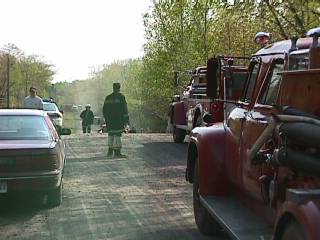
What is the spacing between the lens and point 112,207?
8578 millimetres

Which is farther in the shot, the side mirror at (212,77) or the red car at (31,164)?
the red car at (31,164)

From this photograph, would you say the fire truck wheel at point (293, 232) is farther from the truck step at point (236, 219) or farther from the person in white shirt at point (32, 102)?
the person in white shirt at point (32, 102)

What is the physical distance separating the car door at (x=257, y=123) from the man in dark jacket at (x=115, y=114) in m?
9.15

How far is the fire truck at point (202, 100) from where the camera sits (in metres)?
7.07

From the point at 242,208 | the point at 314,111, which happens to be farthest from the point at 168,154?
the point at 314,111

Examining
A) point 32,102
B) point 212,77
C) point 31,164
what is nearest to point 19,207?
point 31,164

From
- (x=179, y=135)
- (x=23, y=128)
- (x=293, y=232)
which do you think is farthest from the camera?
(x=179, y=135)

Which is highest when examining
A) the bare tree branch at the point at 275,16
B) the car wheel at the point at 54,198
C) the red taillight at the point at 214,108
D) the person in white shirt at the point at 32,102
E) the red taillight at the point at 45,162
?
the bare tree branch at the point at 275,16

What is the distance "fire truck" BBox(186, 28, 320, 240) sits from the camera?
13.0 ft

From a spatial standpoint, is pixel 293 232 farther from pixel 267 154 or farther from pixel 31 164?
pixel 31 164

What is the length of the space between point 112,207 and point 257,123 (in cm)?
372

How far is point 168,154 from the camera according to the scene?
1577 cm

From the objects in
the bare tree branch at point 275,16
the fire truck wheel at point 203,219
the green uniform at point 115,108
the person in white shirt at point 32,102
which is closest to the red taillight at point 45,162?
the fire truck wheel at point 203,219

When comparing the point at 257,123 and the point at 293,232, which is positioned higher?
the point at 257,123
